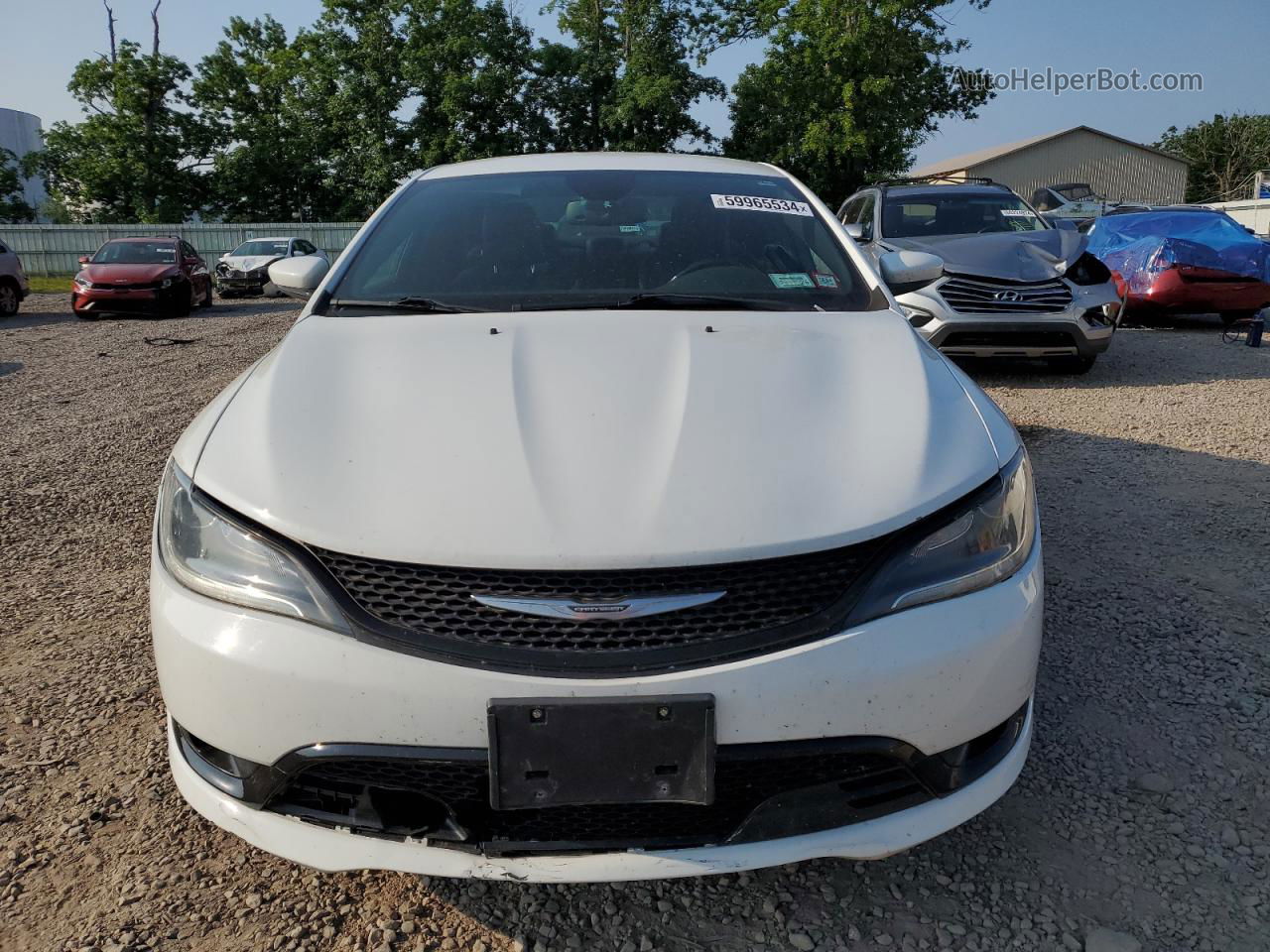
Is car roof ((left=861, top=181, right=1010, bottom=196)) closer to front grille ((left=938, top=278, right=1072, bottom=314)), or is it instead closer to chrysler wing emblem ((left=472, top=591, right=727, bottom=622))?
front grille ((left=938, top=278, right=1072, bottom=314))

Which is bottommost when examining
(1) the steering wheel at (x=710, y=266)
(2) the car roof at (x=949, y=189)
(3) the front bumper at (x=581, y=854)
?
(3) the front bumper at (x=581, y=854)

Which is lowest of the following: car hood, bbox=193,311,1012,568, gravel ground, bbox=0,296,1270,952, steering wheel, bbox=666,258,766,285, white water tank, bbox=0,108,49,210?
gravel ground, bbox=0,296,1270,952

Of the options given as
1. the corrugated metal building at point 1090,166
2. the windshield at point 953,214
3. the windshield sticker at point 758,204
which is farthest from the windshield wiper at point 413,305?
the corrugated metal building at point 1090,166

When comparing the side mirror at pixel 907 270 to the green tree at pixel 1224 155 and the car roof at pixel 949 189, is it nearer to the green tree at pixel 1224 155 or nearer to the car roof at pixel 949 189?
the car roof at pixel 949 189

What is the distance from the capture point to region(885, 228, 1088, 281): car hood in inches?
273

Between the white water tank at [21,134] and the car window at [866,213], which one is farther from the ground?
the white water tank at [21,134]

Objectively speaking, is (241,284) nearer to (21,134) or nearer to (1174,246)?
→ (1174,246)

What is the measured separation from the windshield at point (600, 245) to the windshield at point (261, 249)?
19.4 meters

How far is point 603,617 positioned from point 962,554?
0.65 metres

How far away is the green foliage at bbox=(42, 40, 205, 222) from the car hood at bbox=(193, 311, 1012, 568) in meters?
38.7

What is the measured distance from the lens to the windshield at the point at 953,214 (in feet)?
27.0

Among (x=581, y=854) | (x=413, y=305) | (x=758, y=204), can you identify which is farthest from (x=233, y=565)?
(x=758, y=204)

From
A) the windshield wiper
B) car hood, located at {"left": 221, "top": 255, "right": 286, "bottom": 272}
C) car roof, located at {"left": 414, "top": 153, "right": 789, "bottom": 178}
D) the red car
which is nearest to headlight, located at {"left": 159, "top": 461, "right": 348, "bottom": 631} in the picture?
the windshield wiper

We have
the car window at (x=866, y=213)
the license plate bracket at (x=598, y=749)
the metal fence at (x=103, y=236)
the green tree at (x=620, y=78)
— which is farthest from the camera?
the green tree at (x=620, y=78)
